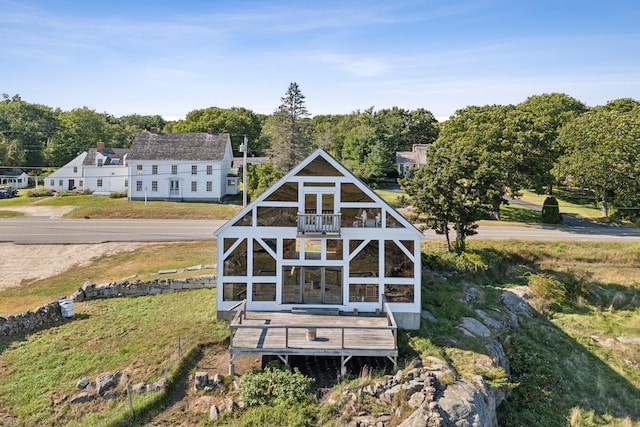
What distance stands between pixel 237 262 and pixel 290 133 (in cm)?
3865

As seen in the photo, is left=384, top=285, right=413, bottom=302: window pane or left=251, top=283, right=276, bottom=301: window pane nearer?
left=384, top=285, right=413, bottom=302: window pane

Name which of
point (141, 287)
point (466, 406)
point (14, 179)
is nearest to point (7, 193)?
point (14, 179)

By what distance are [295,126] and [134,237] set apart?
2792 centimetres

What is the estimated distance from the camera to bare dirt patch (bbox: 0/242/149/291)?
26031mm

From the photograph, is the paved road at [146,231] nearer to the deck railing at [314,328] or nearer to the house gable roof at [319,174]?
the house gable roof at [319,174]

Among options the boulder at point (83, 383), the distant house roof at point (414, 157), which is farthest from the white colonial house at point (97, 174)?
the boulder at point (83, 383)

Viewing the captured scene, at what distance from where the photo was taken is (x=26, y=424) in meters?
13.0

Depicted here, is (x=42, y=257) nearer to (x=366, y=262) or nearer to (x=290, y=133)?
(x=366, y=262)

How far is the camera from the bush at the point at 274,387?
1398 cm

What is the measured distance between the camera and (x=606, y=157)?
4219 cm

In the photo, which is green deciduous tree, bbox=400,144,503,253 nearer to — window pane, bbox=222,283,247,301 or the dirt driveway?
window pane, bbox=222,283,247,301

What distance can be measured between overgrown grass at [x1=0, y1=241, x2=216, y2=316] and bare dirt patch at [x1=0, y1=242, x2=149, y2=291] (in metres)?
0.82

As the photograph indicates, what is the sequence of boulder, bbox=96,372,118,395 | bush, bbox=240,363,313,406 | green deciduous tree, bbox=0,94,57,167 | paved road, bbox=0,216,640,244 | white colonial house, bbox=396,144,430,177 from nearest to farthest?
bush, bbox=240,363,313,406 < boulder, bbox=96,372,118,395 < paved road, bbox=0,216,640,244 < white colonial house, bbox=396,144,430,177 < green deciduous tree, bbox=0,94,57,167

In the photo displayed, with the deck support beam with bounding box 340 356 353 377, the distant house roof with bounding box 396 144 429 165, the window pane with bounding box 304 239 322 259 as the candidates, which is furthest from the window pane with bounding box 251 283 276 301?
the distant house roof with bounding box 396 144 429 165
